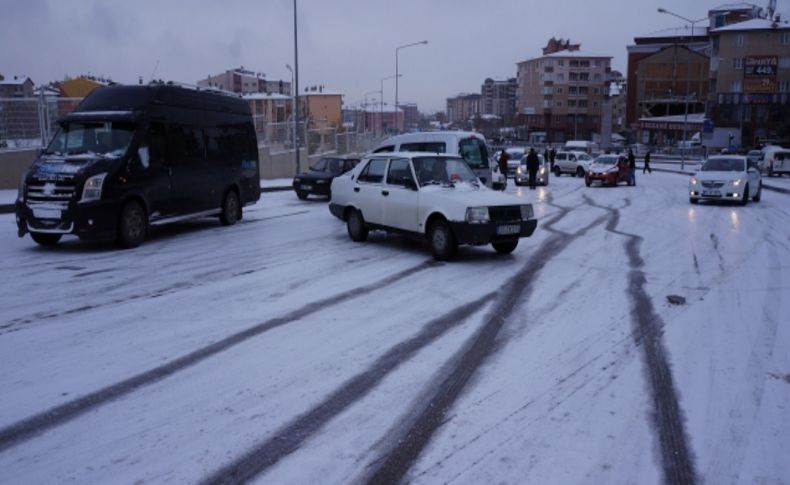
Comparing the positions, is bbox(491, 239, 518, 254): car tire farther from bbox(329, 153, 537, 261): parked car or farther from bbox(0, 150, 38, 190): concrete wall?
bbox(0, 150, 38, 190): concrete wall

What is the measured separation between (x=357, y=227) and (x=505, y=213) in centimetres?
327

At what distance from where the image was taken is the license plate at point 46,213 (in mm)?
11133

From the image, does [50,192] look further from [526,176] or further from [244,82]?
[244,82]

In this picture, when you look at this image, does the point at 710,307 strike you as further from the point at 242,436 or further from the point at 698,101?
the point at 698,101

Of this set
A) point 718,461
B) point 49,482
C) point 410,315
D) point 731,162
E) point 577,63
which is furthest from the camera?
point 577,63

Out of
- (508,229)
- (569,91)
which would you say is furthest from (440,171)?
(569,91)

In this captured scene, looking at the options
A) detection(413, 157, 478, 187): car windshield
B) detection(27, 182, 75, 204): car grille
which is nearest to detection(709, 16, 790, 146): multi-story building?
detection(413, 157, 478, 187): car windshield

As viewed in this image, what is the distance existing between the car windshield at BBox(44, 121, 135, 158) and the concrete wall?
9.26 meters

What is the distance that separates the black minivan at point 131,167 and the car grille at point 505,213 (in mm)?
6544

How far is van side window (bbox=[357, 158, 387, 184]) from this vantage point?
1219 centimetres

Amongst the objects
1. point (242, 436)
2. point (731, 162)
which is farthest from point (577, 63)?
point (242, 436)

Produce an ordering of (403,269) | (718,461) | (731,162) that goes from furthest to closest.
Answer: (731,162) → (403,269) → (718,461)

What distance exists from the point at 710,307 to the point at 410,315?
369cm

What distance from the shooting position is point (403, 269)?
10227 mm
